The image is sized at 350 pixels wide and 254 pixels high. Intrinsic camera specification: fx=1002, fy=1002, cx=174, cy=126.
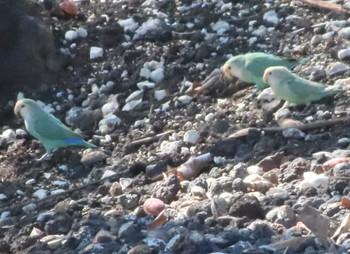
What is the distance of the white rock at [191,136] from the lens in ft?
20.1

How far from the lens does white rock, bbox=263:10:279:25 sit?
24.4 feet

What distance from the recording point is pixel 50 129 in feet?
21.6

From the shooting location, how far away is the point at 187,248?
4312mm

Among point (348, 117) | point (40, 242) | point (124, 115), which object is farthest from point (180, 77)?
point (40, 242)

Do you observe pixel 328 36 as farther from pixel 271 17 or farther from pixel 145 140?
pixel 145 140

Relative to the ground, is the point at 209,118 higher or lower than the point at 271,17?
lower

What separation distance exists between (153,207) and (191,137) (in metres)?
1.20

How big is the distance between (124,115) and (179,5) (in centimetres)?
156

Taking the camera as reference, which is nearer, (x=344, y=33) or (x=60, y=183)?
(x=60, y=183)

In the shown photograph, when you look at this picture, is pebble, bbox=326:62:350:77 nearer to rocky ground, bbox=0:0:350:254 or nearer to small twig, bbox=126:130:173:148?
rocky ground, bbox=0:0:350:254

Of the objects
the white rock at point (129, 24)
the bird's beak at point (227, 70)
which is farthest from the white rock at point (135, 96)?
the white rock at point (129, 24)

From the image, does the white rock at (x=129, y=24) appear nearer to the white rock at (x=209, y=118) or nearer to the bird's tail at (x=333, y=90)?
the white rock at (x=209, y=118)

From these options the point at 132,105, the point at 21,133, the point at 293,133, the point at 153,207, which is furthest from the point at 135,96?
the point at 153,207

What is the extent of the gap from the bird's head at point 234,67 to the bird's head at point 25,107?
1.30 m
